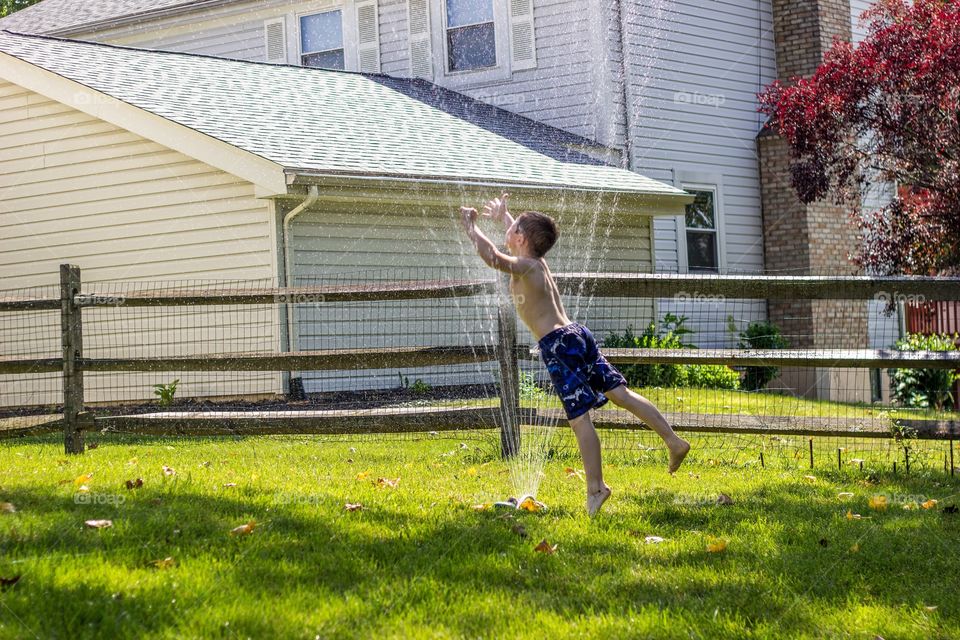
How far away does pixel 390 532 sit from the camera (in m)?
4.60

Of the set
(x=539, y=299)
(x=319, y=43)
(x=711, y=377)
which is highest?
(x=319, y=43)

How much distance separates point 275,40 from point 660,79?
23.6ft

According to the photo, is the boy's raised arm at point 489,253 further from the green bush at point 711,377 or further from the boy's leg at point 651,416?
the green bush at point 711,377

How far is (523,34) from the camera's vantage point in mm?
17125

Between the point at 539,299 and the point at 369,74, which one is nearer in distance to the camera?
the point at 539,299

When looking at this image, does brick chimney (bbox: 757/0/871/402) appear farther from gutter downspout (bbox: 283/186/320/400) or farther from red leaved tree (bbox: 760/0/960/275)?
gutter downspout (bbox: 283/186/320/400)

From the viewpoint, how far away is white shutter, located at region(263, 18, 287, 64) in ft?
63.5

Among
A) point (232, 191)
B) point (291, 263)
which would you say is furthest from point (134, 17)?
point (291, 263)

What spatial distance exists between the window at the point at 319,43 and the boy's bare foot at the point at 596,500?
15554 millimetres

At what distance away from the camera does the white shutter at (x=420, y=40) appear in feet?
59.3

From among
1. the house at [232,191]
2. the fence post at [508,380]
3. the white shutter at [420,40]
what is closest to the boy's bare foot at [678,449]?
the fence post at [508,380]

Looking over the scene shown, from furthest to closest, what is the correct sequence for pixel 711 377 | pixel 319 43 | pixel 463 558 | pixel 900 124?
1. pixel 319 43
2. pixel 711 377
3. pixel 900 124
4. pixel 463 558
